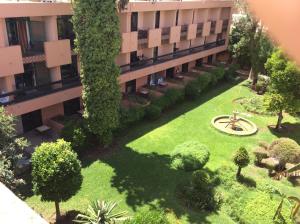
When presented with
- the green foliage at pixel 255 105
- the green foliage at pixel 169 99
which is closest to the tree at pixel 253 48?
the green foliage at pixel 255 105

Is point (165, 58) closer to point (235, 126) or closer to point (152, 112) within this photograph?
point (152, 112)

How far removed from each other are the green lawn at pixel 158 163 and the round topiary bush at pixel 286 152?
1528mm

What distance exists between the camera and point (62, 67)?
24.4 m

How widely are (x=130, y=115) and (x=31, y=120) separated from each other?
7.89 m

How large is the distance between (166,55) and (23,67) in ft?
55.4

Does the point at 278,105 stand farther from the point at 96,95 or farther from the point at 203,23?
the point at 203,23

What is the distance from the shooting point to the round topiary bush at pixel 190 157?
19.6 meters

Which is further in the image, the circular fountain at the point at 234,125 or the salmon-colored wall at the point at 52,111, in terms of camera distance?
the circular fountain at the point at 234,125

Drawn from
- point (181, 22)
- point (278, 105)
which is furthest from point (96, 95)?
point (181, 22)

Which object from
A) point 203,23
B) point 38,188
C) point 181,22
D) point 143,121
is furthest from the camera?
point 203,23

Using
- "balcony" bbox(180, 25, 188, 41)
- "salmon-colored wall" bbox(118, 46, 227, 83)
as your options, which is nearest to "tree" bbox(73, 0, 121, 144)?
"salmon-colored wall" bbox(118, 46, 227, 83)

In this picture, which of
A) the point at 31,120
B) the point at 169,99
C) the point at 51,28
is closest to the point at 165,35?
the point at 169,99

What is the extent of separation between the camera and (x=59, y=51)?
2280 centimetres

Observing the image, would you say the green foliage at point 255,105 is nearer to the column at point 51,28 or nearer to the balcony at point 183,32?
the balcony at point 183,32
